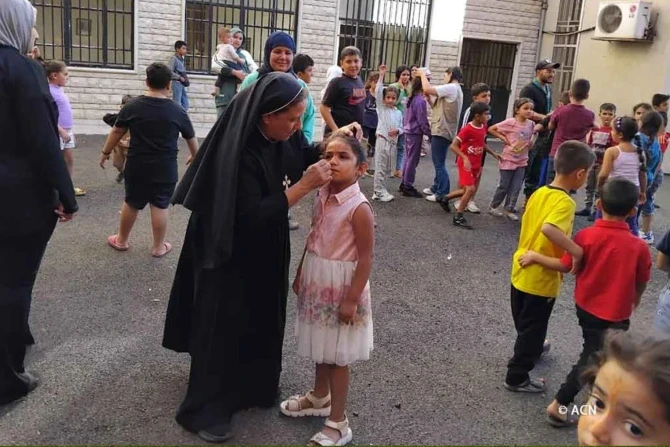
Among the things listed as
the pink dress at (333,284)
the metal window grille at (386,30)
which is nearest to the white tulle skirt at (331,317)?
the pink dress at (333,284)

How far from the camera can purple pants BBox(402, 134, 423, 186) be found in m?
8.27

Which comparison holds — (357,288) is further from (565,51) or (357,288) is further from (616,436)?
(565,51)

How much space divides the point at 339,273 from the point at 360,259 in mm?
119

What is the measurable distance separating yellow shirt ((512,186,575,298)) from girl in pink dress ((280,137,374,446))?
1.08 m

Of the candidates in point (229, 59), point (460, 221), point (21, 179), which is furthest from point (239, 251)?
point (229, 59)

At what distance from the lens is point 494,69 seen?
601 inches

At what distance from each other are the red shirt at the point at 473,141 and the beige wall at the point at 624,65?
6.72m

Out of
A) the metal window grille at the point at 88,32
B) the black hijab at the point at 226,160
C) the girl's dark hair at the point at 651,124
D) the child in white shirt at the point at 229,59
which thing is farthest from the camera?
the metal window grille at the point at 88,32

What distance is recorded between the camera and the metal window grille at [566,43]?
1434 cm

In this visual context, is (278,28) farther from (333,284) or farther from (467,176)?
(333,284)

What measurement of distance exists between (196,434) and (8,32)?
2093 mm

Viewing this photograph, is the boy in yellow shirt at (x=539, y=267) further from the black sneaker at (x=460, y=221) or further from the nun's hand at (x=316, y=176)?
the black sneaker at (x=460, y=221)

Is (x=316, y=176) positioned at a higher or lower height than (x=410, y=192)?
higher

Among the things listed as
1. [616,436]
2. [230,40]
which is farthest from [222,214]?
[230,40]
